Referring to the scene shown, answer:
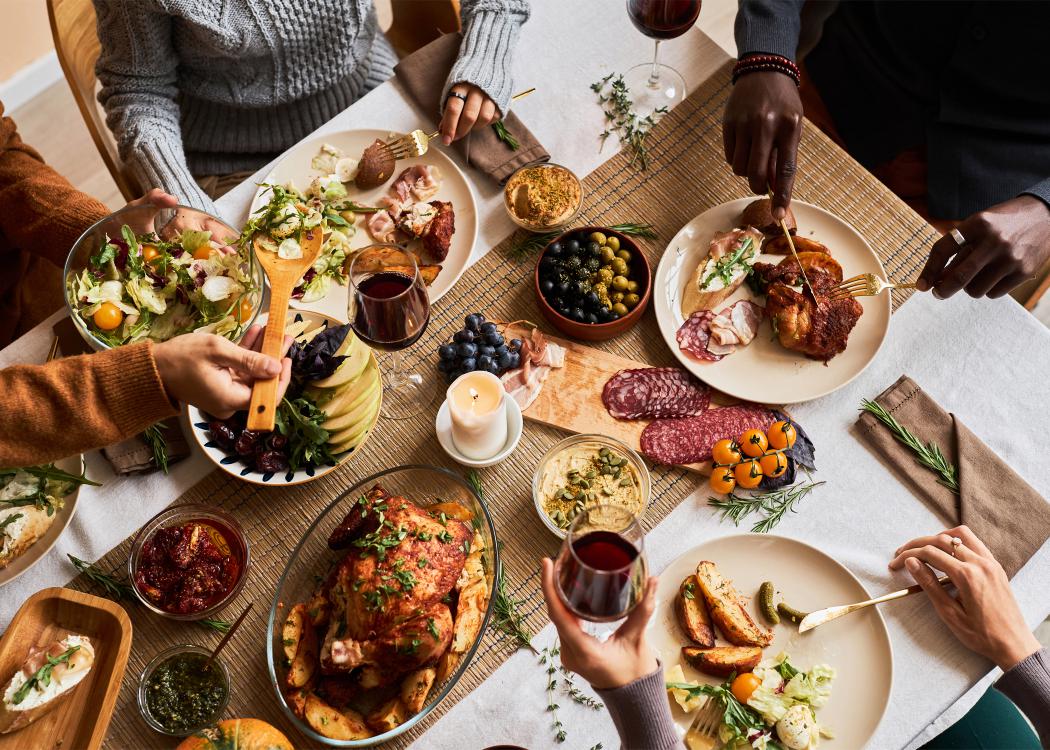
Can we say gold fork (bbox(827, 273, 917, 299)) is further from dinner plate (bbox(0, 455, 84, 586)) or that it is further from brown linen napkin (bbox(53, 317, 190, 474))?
dinner plate (bbox(0, 455, 84, 586))

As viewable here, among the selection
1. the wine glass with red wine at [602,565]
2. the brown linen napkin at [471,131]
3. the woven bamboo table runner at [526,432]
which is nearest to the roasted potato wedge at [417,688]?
the woven bamboo table runner at [526,432]

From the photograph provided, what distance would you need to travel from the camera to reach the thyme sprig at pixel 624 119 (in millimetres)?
2316

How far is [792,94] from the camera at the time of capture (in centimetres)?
213

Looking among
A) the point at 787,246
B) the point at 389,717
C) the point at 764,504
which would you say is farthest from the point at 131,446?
the point at 787,246

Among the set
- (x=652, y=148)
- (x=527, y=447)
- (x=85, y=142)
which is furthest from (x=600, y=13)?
(x=85, y=142)

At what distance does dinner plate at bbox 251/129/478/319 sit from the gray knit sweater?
22 cm

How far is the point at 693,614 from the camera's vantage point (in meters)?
1.75

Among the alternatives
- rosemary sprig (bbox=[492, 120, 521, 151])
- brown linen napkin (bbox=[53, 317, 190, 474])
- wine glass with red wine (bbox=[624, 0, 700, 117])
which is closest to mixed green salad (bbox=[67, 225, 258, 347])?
brown linen napkin (bbox=[53, 317, 190, 474])

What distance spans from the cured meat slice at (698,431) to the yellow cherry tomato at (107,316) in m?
1.27

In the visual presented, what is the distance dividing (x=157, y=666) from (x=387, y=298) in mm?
929

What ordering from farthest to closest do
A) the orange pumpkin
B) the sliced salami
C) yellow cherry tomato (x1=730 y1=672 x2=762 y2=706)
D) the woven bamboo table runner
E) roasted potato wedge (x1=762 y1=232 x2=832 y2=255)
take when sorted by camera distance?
roasted potato wedge (x1=762 y1=232 x2=832 y2=255)
the sliced salami
the woven bamboo table runner
yellow cherry tomato (x1=730 y1=672 x2=762 y2=706)
the orange pumpkin

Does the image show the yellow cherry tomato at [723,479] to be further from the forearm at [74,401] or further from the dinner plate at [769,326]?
the forearm at [74,401]

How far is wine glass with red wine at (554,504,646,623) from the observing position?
4.67ft

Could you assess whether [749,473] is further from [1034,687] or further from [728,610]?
[1034,687]
